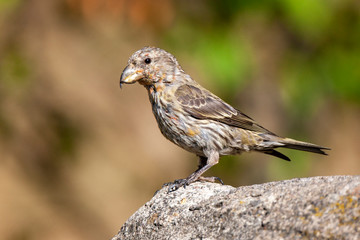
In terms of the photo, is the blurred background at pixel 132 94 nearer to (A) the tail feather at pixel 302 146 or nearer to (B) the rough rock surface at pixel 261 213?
(A) the tail feather at pixel 302 146

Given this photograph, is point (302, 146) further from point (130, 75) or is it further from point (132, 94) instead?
point (132, 94)

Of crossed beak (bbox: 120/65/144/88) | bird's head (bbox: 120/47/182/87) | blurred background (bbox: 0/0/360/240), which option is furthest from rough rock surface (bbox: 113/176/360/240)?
blurred background (bbox: 0/0/360/240)

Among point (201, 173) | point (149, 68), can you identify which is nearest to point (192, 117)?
point (149, 68)

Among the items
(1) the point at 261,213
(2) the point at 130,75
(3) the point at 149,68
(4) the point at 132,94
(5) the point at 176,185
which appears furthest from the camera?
(4) the point at 132,94

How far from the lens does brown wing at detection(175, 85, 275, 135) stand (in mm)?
5887

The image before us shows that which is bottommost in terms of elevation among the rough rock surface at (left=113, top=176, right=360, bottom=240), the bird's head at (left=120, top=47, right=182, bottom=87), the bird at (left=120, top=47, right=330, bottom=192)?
the rough rock surface at (left=113, top=176, right=360, bottom=240)

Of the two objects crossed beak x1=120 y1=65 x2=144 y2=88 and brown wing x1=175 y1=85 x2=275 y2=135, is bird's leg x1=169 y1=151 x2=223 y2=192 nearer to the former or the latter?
brown wing x1=175 y1=85 x2=275 y2=135

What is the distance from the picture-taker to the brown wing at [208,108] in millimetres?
5887

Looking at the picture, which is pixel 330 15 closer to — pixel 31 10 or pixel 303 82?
pixel 303 82

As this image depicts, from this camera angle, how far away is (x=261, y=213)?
3660mm

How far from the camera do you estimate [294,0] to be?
6.04 metres

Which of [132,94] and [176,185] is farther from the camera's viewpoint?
[132,94]

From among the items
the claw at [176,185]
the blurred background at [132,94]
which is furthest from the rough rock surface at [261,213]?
the blurred background at [132,94]

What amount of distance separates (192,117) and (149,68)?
0.53 meters
